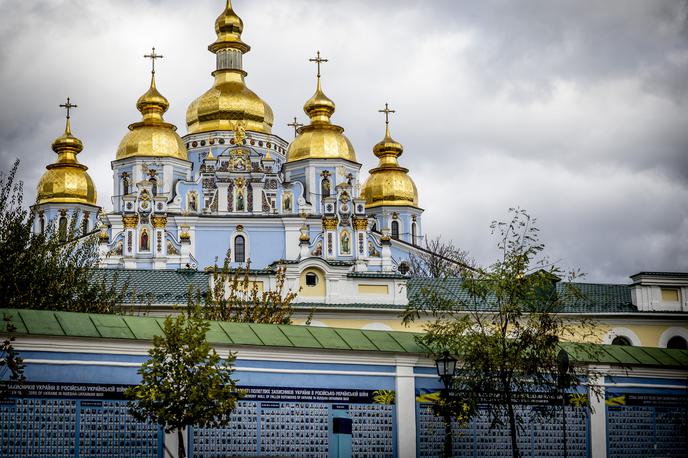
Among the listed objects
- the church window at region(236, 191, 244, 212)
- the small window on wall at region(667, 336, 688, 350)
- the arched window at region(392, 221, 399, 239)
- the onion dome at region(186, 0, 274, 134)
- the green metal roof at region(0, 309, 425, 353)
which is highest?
the onion dome at region(186, 0, 274, 134)

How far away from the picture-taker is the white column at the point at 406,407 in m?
20.8

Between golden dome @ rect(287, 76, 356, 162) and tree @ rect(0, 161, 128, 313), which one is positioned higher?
golden dome @ rect(287, 76, 356, 162)

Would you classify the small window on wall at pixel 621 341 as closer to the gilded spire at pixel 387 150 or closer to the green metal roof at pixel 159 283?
the green metal roof at pixel 159 283

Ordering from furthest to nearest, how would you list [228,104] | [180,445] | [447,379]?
[228,104] → [447,379] → [180,445]

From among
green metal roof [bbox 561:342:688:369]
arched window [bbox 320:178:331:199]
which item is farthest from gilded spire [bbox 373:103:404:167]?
green metal roof [bbox 561:342:688:369]

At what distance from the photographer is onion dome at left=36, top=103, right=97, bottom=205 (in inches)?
2702

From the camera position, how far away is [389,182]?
232ft

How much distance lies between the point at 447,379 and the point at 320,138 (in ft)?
135

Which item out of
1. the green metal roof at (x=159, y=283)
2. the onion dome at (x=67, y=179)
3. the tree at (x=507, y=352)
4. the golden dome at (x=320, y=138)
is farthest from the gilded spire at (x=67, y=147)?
the tree at (x=507, y=352)

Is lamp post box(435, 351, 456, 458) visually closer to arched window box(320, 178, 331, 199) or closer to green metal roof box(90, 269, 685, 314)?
green metal roof box(90, 269, 685, 314)

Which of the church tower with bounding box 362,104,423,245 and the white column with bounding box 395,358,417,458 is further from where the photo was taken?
the church tower with bounding box 362,104,423,245

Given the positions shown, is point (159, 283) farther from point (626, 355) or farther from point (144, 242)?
point (144, 242)

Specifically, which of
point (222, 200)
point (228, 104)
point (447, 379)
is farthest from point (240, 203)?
point (447, 379)

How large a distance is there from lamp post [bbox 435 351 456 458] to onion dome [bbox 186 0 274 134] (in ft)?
145
